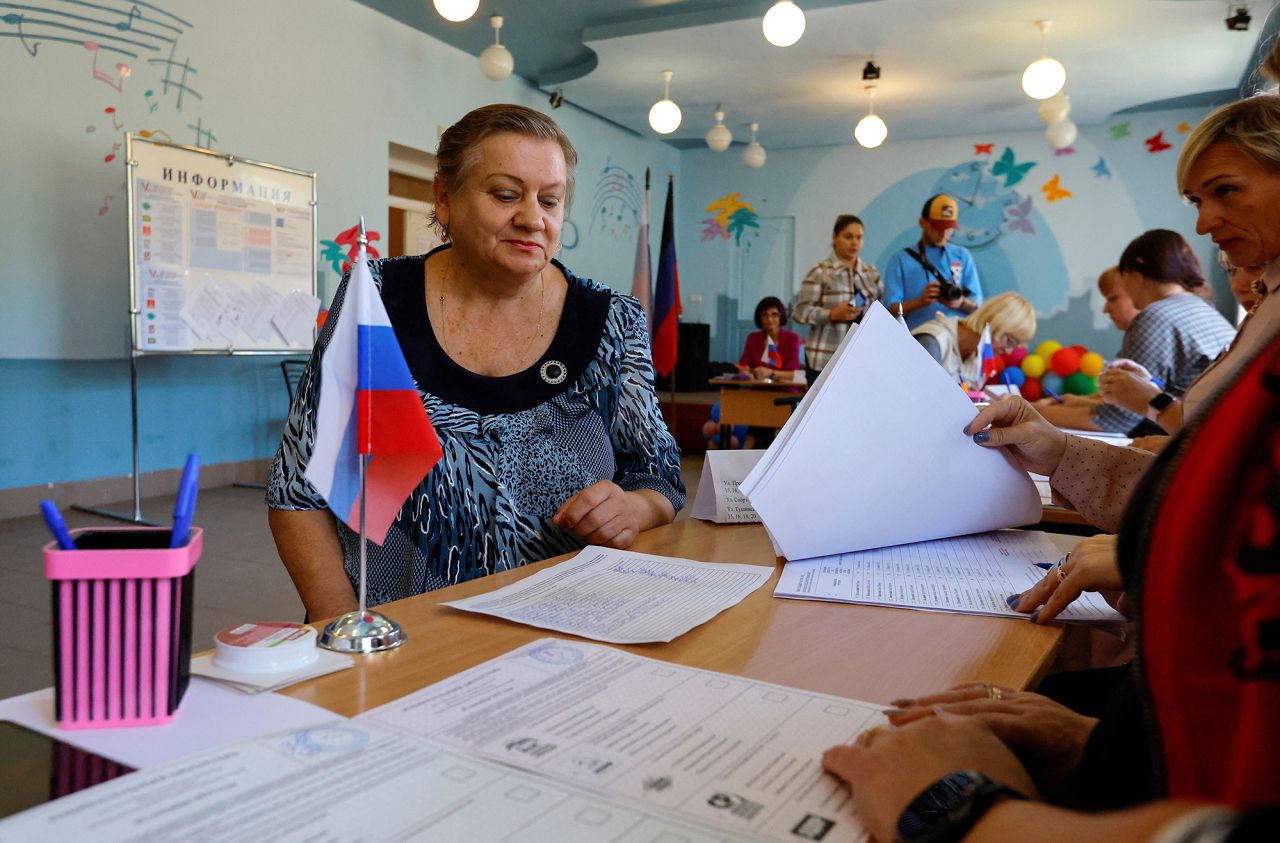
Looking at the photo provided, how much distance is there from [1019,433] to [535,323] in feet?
2.33

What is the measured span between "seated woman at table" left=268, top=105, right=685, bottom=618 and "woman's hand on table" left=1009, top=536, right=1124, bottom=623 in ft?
1.69

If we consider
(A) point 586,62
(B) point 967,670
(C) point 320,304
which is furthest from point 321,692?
(A) point 586,62

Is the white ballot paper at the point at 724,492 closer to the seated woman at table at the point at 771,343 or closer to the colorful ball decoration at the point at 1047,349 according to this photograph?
the seated woman at table at the point at 771,343

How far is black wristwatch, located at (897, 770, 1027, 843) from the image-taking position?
1.43ft

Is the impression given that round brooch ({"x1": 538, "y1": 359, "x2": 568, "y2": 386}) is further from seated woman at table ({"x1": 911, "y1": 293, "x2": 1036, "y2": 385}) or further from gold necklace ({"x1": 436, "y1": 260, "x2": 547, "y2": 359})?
seated woman at table ({"x1": 911, "y1": 293, "x2": 1036, "y2": 385})

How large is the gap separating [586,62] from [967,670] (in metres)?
6.93

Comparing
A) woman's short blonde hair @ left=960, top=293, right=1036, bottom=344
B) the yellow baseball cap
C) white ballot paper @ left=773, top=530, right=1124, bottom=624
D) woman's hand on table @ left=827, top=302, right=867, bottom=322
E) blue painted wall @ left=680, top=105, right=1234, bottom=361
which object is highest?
blue painted wall @ left=680, top=105, right=1234, bottom=361

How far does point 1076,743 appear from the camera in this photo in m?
0.59

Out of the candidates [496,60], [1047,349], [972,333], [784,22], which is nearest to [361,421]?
[972,333]

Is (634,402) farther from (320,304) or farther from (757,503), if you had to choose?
(320,304)

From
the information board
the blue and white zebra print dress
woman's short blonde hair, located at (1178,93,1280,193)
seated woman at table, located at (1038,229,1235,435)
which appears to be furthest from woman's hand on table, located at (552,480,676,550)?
the information board

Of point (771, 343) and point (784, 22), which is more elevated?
point (784, 22)

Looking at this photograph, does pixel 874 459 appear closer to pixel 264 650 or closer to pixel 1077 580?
pixel 1077 580

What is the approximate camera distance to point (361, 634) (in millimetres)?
763
